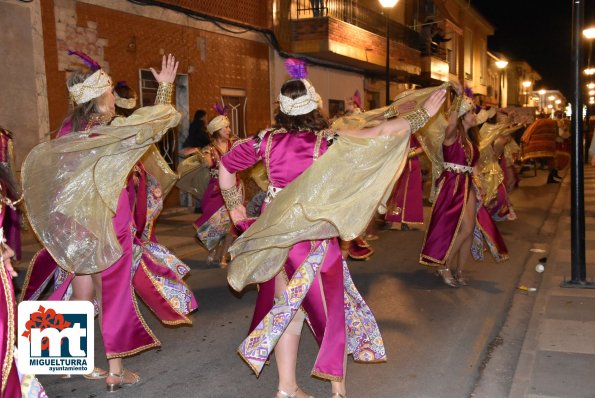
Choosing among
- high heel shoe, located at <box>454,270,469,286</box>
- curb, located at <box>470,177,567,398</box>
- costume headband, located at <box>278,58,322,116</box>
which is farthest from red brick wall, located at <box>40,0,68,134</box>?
costume headband, located at <box>278,58,322,116</box>

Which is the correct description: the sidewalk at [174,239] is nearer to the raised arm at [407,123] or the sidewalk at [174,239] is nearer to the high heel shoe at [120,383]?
the high heel shoe at [120,383]

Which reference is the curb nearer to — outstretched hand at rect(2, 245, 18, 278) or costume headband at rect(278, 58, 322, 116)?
costume headband at rect(278, 58, 322, 116)

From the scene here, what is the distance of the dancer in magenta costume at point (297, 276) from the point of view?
11.8 ft

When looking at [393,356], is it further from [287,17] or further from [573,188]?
[287,17]

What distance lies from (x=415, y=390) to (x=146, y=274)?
75.2 inches

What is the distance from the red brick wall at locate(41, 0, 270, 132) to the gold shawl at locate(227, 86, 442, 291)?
26.9ft

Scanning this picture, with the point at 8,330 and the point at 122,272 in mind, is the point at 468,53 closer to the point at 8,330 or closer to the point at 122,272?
the point at 122,272

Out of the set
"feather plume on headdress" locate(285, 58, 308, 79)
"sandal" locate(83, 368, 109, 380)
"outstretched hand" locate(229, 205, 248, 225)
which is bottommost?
"sandal" locate(83, 368, 109, 380)

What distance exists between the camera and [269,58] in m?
16.8

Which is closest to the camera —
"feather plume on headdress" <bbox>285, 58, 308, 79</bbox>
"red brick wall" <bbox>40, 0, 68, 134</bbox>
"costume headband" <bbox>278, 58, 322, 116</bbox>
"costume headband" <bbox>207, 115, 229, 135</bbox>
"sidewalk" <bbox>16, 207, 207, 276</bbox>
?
"costume headband" <bbox>278, 58, 322, 116</bbox>

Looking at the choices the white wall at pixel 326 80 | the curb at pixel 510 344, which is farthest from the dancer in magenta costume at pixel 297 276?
the white wall at pixel 326 80

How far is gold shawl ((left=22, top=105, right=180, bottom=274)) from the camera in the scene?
12.8ft

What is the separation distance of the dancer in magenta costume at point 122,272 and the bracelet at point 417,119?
1.44 meters

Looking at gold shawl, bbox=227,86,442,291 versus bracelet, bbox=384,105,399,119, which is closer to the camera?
gold shawl, bbox=227,86,442,291
